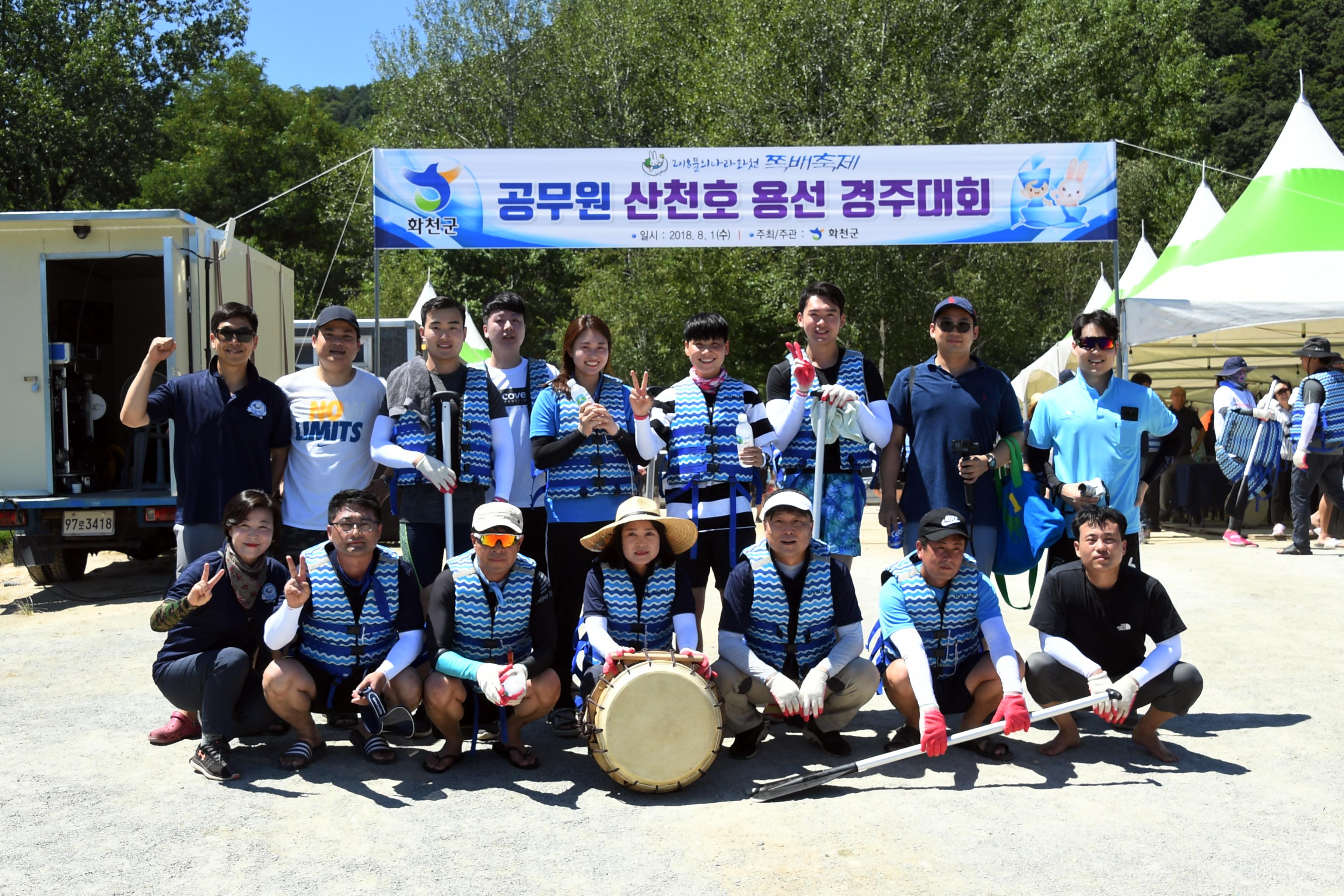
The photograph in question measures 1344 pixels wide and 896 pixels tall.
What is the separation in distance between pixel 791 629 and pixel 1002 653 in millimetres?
830

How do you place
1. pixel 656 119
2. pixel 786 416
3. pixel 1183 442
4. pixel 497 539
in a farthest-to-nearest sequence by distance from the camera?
pixel 656 119, pixel 1183 442, pixel 786 416, pixel 497 539

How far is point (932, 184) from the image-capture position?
30.4 ft

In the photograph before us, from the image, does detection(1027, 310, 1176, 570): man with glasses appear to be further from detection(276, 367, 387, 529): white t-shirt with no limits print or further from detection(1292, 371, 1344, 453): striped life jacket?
detection(1292, 371, 1344, 453): striped life jacket

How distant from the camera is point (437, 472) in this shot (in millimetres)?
4688

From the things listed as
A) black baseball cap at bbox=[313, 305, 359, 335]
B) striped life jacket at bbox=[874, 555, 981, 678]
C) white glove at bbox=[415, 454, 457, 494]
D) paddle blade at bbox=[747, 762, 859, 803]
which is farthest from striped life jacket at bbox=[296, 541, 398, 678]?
striped life jacket at bbox=[874, 555, 981, 678]

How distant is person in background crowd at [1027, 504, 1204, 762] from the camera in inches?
171

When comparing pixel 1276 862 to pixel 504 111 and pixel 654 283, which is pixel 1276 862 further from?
pixel 504 111

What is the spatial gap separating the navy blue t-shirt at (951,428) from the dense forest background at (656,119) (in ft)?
49.9

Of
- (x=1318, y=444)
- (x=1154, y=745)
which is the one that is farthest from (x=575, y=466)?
(x=1318, y=444)

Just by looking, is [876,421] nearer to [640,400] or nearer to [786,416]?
[786,416]

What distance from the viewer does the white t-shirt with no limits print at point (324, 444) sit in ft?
16.6

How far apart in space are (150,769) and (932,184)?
737 centimetres

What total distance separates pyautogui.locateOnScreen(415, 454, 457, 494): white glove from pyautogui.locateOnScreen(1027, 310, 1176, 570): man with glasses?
2677 mm

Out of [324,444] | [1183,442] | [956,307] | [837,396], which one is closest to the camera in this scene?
[837,396]
